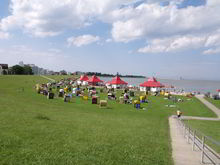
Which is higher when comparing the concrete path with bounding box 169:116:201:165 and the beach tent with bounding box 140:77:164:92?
the beach tent with bounding box 140:77:164:92

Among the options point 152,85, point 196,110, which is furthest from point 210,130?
point 152,85

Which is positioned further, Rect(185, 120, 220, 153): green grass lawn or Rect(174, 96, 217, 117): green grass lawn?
Rect(174, 96, 217, 117): green grass lawn

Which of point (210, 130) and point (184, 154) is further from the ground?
point (184, 154)

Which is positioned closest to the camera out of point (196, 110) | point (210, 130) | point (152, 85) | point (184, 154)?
point (184, 154)

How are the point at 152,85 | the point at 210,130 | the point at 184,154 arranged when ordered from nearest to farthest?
the point at 184,154
the point at 210,130
the point at 152,85

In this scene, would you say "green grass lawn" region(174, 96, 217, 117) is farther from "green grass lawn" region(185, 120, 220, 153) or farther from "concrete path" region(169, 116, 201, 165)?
"concrete path" region(169, 116, 201, 165)

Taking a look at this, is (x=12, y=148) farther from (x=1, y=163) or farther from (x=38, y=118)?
(x=38, y=118)

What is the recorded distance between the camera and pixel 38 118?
11039 millimetres

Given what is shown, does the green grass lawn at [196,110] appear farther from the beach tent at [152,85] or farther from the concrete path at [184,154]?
the beach tent at [152,85]

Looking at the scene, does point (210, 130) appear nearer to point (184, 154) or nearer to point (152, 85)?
point (184, 154)

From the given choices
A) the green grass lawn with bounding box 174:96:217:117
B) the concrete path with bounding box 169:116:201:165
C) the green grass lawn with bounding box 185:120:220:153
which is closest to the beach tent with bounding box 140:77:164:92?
the green grass lawn with bounding box 174:96:217:117

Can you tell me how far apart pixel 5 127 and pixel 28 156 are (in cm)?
344

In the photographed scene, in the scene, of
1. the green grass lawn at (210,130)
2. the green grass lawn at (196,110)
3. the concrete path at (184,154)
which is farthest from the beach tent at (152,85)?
the concrete path at (184,154)

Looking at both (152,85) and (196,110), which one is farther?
(152,85)
